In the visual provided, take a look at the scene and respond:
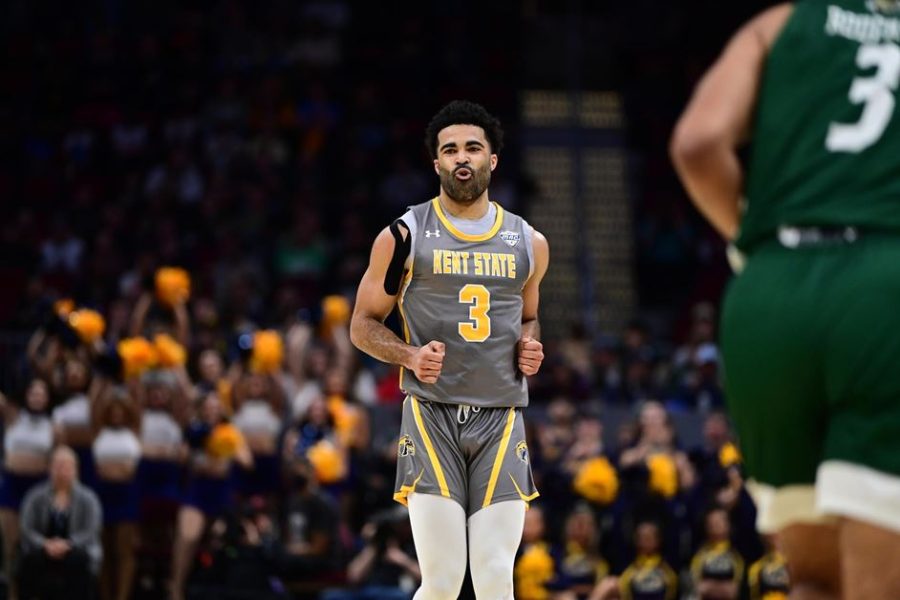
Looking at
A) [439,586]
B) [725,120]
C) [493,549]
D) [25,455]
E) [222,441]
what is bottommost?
[439,586]

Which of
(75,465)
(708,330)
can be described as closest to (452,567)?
(75,465)

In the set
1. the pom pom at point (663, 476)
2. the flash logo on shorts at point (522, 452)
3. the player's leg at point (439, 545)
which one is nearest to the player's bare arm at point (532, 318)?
the flash logo on shorts at point (522, 452)

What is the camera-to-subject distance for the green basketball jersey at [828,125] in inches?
134

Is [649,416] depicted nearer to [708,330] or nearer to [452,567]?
[708,330]

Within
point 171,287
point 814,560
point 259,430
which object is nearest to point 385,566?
point 259,430

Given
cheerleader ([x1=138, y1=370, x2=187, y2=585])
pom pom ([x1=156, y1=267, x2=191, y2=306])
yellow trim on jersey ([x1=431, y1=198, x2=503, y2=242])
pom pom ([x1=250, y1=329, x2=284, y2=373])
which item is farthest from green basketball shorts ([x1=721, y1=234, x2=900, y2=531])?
pom pom ([x1=156, y1=267, x2=191, y2=306])

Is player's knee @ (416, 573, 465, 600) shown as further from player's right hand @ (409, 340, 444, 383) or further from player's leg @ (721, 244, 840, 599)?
player's leg @ (721, 244, 840, 599)

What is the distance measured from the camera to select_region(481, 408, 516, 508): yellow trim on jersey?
6793mm

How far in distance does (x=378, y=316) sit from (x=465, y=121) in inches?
39.2

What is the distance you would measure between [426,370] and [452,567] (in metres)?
0.89

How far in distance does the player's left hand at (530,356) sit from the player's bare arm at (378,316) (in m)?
0.48

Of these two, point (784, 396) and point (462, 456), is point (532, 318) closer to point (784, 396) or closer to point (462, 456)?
point (462, 456)

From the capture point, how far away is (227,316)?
1686 cm

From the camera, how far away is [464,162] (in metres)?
6.97
